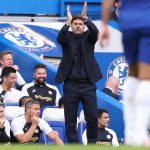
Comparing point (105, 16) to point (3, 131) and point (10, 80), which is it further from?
point (10, 80)

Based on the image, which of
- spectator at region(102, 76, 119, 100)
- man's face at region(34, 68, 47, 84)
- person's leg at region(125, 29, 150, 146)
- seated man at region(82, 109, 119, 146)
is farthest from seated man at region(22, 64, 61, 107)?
person's leg at region(125, 29, 150, 146)

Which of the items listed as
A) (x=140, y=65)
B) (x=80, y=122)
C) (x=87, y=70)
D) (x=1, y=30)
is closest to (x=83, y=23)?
(x=87, y=70)

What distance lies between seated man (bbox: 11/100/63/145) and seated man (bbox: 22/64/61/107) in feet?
4.20

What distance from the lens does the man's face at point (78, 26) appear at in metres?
10.2

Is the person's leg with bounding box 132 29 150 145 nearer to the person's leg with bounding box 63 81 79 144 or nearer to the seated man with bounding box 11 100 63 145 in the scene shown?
the seated man with bounding box 11 100 63 145

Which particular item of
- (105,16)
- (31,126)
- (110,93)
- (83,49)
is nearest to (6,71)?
Answer: (31,126)

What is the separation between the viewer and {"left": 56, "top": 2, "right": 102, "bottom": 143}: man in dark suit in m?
10.2

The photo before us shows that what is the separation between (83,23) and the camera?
10344 millimetres

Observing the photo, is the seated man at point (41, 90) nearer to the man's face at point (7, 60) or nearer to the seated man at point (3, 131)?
the man's face at point (7, 60)

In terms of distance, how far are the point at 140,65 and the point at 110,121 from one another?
711 centimetres

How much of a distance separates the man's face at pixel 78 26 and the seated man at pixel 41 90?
1.62 m

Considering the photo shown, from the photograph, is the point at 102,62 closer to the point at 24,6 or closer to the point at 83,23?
the point at 24,6

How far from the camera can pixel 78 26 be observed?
33.7 feet

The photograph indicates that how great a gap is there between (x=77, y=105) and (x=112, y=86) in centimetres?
266
